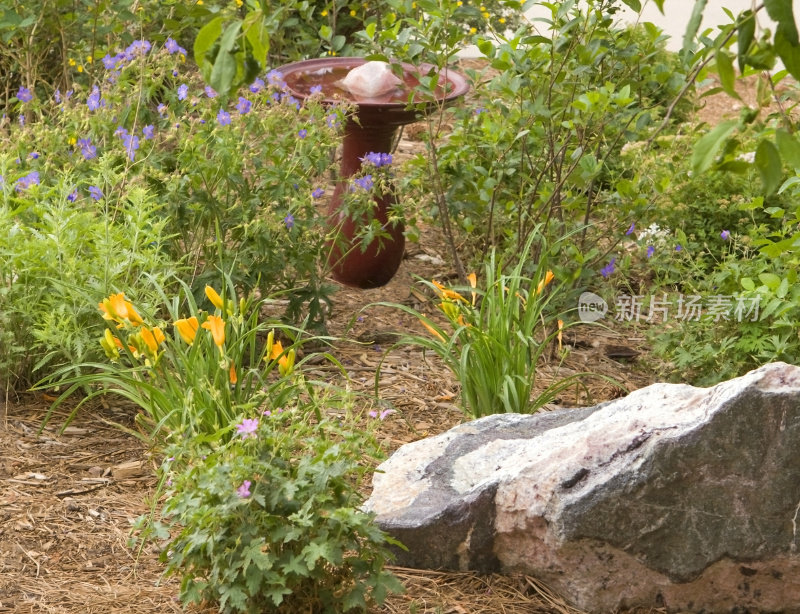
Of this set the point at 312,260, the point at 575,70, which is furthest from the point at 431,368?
the point at 575,70

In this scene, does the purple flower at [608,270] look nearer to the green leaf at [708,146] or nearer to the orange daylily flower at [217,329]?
the orange daylily flower at [217,329]

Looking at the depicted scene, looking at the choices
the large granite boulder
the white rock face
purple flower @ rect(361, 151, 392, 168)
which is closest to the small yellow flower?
the large granite boulder

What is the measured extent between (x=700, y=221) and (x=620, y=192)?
1081 millimetres

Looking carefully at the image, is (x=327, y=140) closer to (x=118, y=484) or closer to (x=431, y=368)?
(x=431, y=368)

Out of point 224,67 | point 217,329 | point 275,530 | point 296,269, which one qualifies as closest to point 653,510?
point 275,530

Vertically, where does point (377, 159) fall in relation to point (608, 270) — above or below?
above

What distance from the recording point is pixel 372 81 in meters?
4.68

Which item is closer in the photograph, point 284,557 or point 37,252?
point 284,557

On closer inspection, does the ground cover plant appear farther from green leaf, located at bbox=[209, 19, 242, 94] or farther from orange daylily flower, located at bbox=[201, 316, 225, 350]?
green leaf, located at bbox=[209, 19, 242, 94]

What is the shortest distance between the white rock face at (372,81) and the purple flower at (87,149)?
3.84 feet

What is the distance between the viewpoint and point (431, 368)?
13.9 feet

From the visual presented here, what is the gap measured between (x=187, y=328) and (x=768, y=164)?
2.07 meters

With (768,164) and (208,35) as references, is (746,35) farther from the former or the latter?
(208,35)

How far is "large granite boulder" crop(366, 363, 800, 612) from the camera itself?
2631mm
